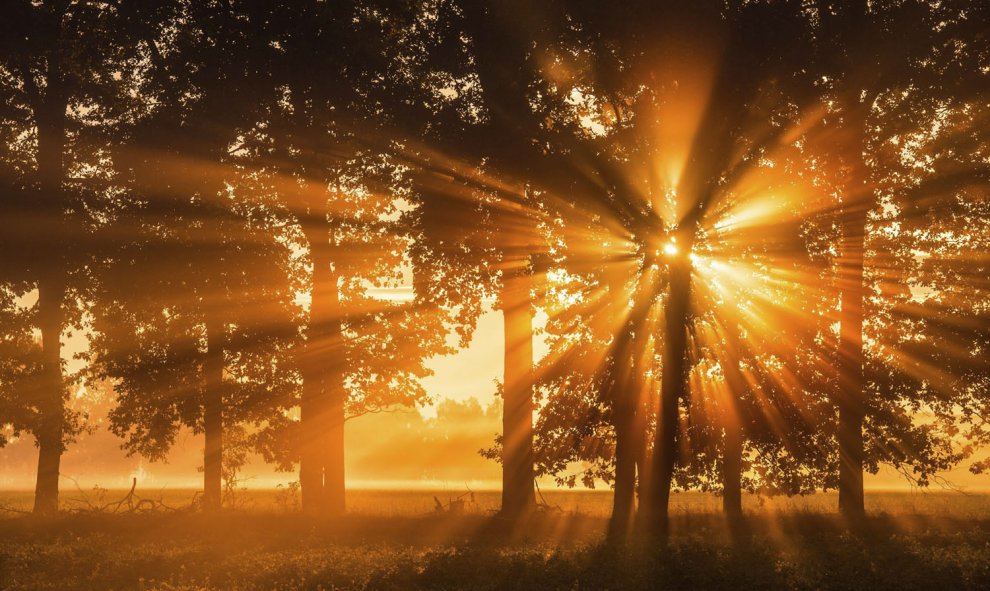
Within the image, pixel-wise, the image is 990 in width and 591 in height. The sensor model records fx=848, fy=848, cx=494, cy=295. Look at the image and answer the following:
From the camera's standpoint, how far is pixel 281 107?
81.5 feet

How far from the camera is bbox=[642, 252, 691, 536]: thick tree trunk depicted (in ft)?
62.4

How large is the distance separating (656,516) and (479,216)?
8399 mm

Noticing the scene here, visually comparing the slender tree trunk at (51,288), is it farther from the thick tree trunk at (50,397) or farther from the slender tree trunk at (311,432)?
the slender tree trunk at (311,432)

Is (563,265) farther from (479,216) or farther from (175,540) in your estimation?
(175,540)

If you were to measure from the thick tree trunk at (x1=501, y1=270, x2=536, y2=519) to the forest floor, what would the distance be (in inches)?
30.1

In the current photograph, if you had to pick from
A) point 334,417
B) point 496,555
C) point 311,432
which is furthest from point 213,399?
point 496,555

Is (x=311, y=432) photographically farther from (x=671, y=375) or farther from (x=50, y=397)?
(x=671, y=375)

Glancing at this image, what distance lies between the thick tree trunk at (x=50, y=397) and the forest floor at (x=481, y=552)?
2.97 meters

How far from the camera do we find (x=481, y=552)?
1689 centimetres

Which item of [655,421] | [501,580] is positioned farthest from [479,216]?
[501,580]

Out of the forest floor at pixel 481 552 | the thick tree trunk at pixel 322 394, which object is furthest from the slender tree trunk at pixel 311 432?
the forest floor at pixel 481 552

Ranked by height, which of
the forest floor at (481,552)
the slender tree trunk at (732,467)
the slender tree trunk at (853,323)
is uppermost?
the slender tree trunk at (853,323)

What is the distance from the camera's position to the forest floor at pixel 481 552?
555 inches

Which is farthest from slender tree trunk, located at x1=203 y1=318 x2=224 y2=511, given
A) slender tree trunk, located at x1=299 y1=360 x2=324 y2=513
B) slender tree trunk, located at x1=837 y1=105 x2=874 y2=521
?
slender tree trunk, located at x1=837 y1=105 x2=874 y2=521
